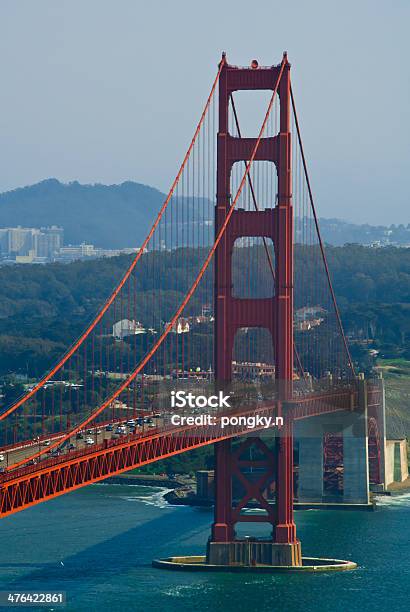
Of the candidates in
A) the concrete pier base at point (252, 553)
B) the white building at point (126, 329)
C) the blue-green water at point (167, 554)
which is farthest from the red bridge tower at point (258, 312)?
the white building at point (126, 329)

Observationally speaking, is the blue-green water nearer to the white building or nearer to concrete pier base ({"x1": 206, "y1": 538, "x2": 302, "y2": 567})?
concrete pier base ({"x1": 206, "y1": 538, "x2": 302, "y2": 567})

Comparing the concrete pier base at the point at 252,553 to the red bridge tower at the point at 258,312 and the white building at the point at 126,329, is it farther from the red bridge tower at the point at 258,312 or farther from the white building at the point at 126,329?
the white building at the point at 126,329

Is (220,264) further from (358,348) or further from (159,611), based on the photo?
(358,348)

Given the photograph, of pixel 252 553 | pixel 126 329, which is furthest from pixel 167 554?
pixel 126 329

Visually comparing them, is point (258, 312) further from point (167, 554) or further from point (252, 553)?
point (167, 554)

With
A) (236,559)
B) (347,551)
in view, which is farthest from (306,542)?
(236,559)

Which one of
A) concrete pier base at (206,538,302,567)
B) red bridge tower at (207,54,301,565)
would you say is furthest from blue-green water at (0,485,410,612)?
red bridge tower at (207,54,301,565)
